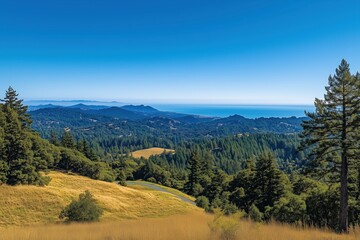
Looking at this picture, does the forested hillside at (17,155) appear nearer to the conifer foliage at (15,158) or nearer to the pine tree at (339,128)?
the conifer foliage at (15,158)

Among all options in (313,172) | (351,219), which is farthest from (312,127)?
(351,219)

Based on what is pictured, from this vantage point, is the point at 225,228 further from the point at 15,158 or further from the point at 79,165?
the point at 79,165

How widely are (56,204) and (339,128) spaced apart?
3386 cm

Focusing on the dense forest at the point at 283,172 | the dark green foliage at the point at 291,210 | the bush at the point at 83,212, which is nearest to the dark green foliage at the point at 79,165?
the dense forest at the point at 283,172

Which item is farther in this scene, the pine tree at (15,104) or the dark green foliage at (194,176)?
the dark green foliage at (194,176)

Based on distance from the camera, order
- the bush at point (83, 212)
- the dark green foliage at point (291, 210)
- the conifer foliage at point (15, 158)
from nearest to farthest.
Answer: the bush at point (83, 212), the dark green foliage at point (291, 210), the conifer foliage at point (15, 158)

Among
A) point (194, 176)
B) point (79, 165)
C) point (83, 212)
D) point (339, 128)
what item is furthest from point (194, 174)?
point (339, 128)

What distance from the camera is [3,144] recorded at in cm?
3894

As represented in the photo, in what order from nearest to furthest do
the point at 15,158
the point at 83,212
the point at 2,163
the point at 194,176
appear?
the point at 83,212
the point at 2,163
the point at 15,158
the point at 194,176

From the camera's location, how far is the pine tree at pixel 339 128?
1682cm

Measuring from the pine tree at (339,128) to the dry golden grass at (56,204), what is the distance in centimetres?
2486

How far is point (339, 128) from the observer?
1723 centimetres

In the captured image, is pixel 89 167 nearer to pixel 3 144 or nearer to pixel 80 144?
pixel 80 144

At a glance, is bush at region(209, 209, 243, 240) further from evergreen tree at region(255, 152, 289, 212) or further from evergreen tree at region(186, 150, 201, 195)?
evergreen tree at region(186, 150, 201, 195)
